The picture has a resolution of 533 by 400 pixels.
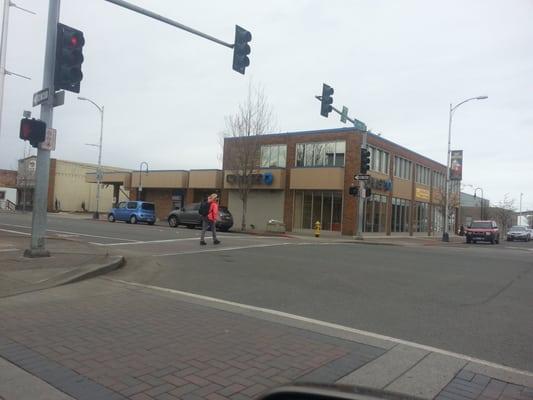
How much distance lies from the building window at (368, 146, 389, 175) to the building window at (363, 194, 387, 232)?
1.89 metres

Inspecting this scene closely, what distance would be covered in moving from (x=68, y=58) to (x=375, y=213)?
27.2 m

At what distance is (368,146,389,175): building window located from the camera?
1344 inches

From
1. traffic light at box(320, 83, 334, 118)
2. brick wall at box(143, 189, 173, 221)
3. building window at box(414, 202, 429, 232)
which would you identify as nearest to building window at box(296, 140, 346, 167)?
traffic light at box(320, 83, 334, 118)

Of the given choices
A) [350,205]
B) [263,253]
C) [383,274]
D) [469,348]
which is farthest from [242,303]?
[350,205]

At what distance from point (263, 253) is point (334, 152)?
61.1ft

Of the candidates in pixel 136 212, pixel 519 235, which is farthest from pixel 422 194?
pixel 136 212

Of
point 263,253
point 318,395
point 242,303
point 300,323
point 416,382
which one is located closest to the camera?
point 318,395

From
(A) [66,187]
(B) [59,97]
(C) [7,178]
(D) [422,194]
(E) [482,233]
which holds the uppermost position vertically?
(C) [7,178]

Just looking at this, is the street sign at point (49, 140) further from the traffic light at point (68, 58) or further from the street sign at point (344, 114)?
the street sign at point (344, 114)

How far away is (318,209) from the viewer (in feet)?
110

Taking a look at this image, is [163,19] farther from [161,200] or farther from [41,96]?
[161,200]

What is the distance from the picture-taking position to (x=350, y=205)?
104 feet

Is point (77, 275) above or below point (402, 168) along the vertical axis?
below

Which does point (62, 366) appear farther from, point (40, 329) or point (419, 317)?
point (419, 317)
